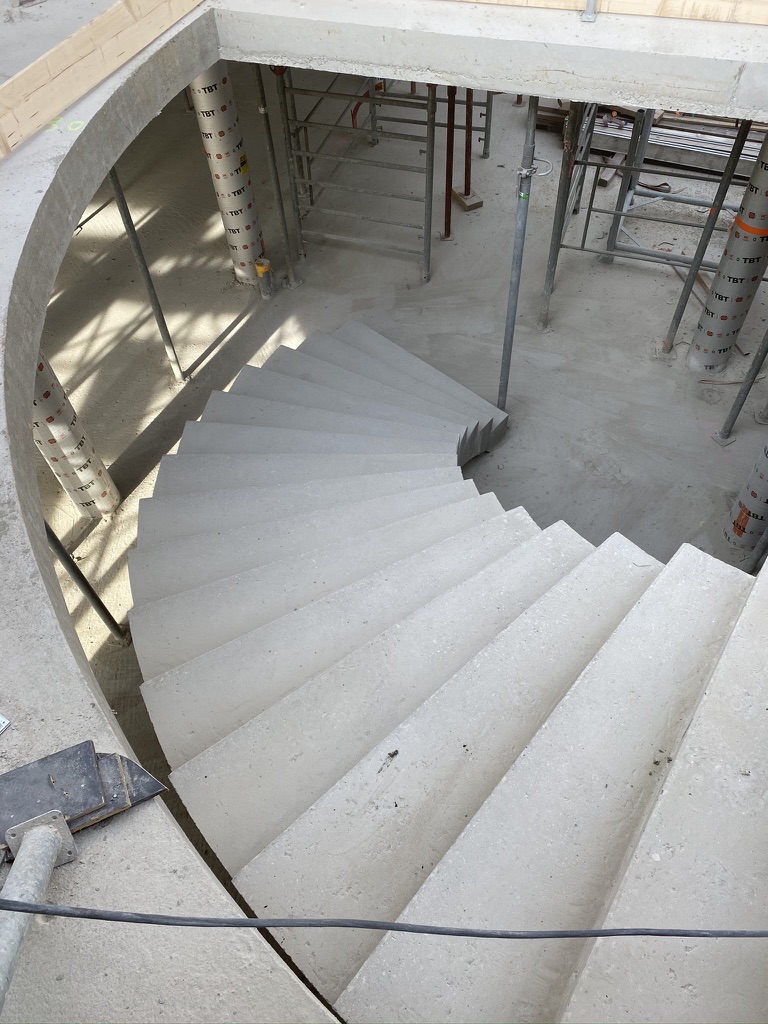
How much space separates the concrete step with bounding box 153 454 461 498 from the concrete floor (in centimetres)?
150

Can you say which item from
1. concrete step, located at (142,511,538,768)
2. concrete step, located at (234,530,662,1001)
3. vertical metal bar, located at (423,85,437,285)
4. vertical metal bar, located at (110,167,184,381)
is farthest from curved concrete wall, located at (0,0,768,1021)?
vertical metal bar, located at (423,85,437,285)

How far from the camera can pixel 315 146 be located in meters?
11.3

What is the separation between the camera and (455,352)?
28.1ft

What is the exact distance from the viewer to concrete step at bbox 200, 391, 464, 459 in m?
6.73

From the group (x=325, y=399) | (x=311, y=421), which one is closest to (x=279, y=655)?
(x=311, y=421)

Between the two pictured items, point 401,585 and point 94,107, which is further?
point 94,107

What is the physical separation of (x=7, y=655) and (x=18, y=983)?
104 centimetres

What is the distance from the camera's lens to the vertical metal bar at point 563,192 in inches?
269

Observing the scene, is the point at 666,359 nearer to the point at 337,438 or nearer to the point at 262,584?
the point at 337,438

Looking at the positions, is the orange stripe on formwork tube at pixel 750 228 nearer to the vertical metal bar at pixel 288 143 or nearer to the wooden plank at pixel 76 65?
the vertical metal bar at pixel 288 143

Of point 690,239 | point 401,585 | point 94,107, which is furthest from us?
point 690,239

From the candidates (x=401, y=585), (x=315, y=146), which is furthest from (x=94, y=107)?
(x=315, y=146)

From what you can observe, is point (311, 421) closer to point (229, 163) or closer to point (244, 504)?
point (244, 504)

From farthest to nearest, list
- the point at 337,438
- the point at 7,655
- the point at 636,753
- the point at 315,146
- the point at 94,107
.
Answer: the point at 315,146, the point at 337,438, the point at 94,107, the point at 636,753, the point at 7,655
